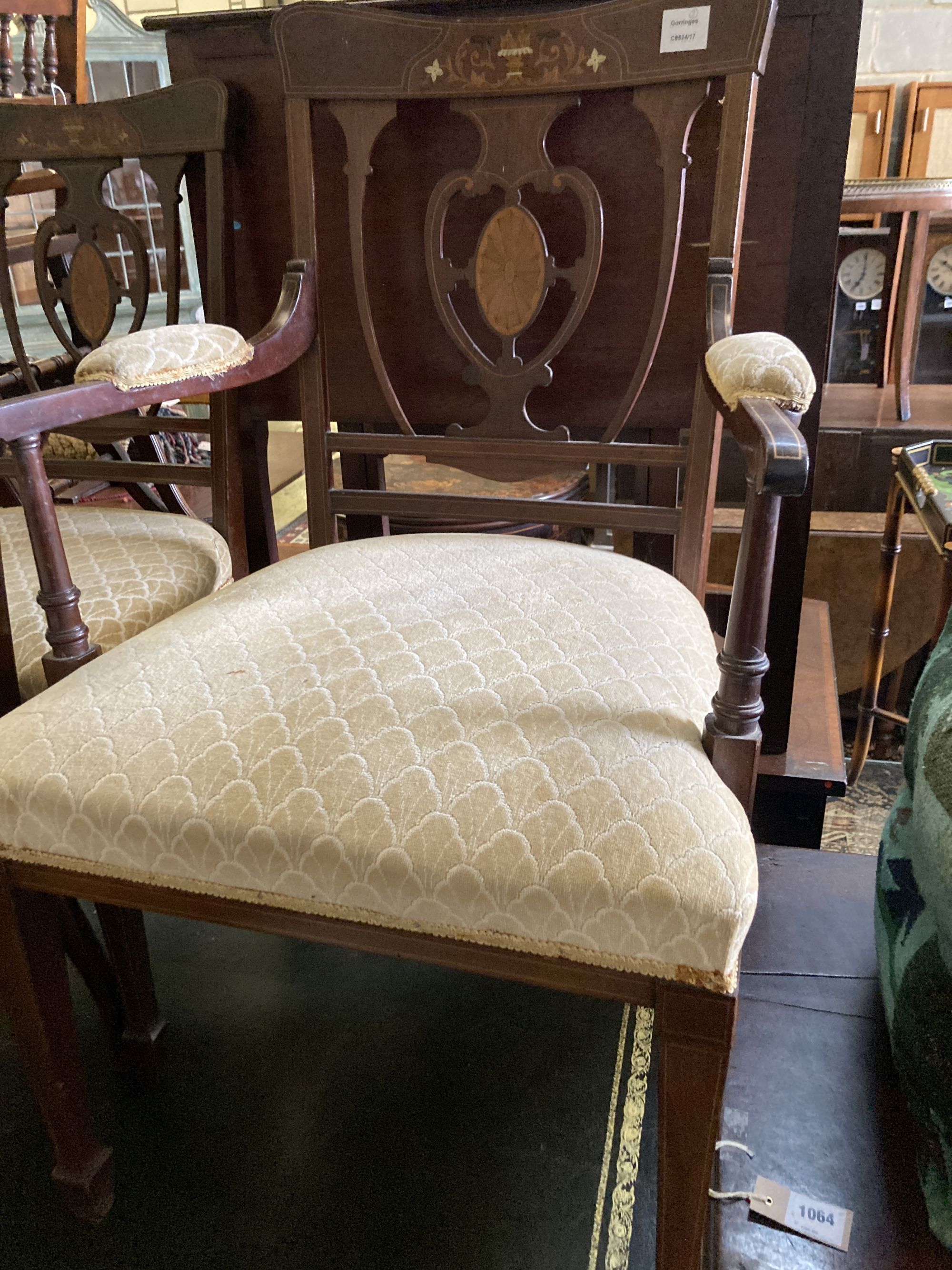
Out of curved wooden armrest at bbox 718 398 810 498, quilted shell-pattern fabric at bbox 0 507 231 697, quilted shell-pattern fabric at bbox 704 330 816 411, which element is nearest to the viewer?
curved wooden armrest at bbox 718 398 810 498

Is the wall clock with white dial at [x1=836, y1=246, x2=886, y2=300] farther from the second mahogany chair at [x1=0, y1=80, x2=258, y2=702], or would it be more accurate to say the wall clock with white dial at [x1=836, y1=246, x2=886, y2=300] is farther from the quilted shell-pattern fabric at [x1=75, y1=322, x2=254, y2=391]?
the quilted shell-pattern fabric at [x1=75, y1=322, x2=254, y2=391]

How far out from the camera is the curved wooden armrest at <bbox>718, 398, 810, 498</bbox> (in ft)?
1.90

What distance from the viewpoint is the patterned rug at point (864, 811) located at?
6.81ft

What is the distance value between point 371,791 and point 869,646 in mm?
1791

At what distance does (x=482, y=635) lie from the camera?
2.66 ft

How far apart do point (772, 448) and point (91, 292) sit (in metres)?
1.12

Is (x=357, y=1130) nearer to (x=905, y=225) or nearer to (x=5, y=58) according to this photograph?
(x=5, y=58)

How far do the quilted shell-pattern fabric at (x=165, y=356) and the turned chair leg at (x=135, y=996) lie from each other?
22.2 inches

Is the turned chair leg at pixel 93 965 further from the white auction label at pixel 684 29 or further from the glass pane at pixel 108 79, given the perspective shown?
the glass pane at pixel 108 79

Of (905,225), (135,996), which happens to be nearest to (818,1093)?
(135,996)

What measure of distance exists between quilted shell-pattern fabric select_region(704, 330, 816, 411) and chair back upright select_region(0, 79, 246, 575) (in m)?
0.71

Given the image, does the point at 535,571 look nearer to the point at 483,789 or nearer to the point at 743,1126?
the point at 483,789

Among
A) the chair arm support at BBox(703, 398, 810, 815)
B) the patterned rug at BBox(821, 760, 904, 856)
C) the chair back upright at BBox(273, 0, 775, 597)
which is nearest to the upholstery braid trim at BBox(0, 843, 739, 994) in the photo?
the chair arm support at BBox(703, 398, 810, 815)

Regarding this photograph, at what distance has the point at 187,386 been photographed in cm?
96
